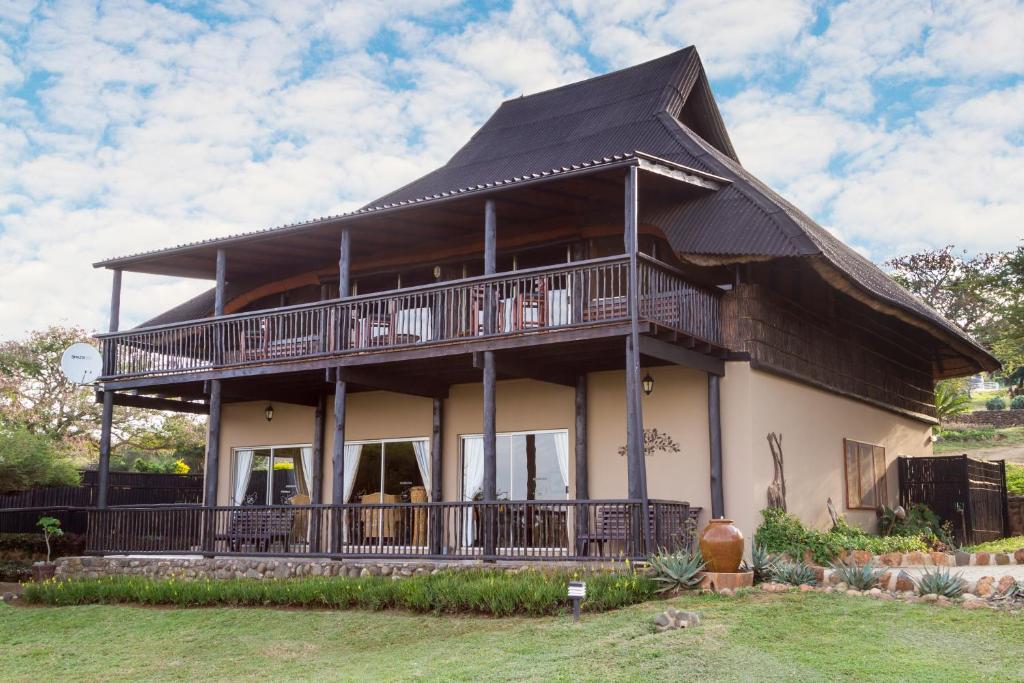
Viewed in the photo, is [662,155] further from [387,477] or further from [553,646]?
[553,646]

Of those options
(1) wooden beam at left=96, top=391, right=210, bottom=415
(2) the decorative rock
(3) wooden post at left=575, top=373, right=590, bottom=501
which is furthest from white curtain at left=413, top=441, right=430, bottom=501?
(2) the decorative rock

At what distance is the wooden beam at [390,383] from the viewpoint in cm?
1670

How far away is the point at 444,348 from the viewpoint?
15375mm

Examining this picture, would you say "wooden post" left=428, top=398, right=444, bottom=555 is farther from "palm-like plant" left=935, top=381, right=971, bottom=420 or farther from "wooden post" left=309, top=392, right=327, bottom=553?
"palm-like plant" left=935, top=381, right=971, bottom=420

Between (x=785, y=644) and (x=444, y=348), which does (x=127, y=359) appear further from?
(x=785, y=644)

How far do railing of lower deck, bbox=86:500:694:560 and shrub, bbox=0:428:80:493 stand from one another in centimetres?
526

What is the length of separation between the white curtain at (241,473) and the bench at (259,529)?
11.3 ft

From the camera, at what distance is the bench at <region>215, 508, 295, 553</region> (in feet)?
55.3

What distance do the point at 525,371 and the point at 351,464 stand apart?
5.01 m

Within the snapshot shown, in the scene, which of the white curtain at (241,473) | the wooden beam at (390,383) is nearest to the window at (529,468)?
the wooden beam at (390,383)

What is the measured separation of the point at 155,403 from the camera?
2033 centimetres

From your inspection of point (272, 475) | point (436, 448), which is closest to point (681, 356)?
point (436, 448)

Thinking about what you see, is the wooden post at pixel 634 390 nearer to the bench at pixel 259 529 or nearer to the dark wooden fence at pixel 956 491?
the bench at pixel 259 529

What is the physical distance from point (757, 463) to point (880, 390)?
603cm
